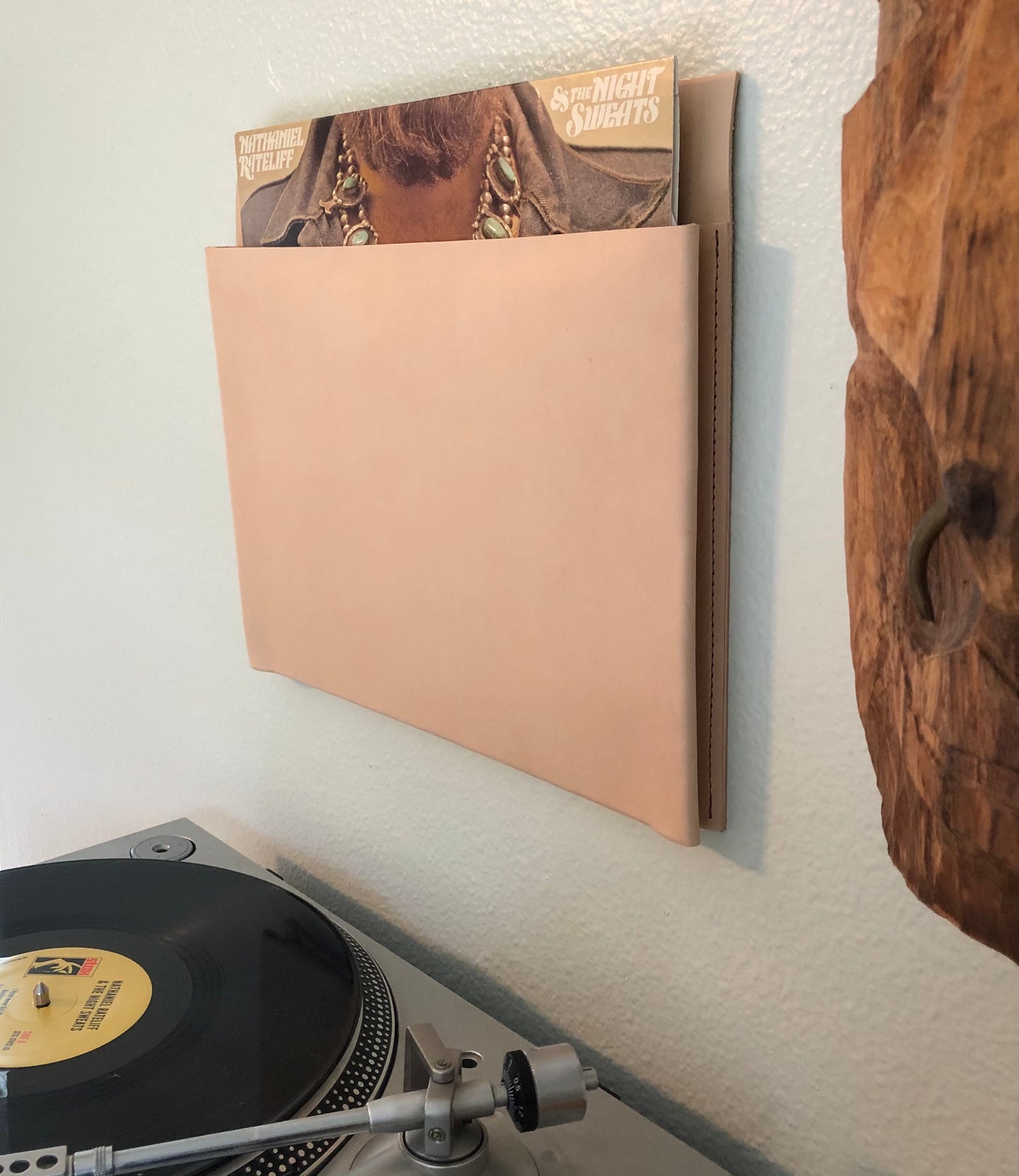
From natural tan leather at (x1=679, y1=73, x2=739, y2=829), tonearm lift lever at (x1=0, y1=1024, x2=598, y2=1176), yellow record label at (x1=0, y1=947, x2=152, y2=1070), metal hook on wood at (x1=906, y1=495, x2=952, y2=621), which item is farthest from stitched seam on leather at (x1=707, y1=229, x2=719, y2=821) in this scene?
yellow record label at (x1=0, y1=947, x2=152, y2=1070)

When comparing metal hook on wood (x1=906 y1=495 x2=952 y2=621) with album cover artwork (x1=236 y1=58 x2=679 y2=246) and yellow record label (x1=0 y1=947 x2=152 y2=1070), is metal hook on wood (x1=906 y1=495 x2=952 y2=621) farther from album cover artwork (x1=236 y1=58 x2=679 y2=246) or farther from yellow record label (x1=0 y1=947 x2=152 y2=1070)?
yellow record label (x1=0 y1=947 x2=152 y2=1070)

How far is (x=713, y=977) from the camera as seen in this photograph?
0.68 m

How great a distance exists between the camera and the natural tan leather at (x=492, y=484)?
1.94 feet

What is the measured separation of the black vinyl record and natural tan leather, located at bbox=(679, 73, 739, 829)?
306mm

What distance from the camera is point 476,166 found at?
0.65 m

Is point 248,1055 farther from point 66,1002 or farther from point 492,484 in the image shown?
point 492,484

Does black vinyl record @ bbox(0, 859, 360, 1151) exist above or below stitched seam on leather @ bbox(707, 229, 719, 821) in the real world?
below

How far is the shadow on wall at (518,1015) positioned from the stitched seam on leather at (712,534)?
23 centimetres

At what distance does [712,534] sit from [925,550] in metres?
0.31

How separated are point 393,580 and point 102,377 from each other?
55 cm

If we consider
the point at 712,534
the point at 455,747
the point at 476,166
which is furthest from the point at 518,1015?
the point at 476,166

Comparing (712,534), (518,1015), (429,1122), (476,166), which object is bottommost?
(518,1015)

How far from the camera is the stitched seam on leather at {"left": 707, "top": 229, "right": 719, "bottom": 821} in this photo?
57cm

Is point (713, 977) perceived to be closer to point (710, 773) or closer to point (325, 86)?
point (710, 773)
